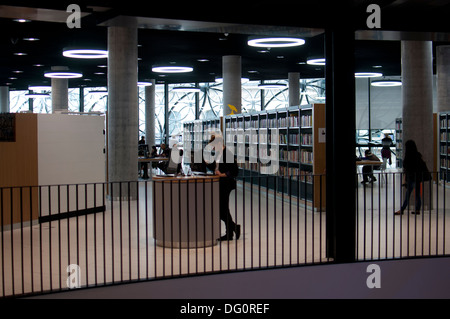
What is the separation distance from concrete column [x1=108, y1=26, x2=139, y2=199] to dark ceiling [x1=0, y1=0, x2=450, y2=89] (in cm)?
73

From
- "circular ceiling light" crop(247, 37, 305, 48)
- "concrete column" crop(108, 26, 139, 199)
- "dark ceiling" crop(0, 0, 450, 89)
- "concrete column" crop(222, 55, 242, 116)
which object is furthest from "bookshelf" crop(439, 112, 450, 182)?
"concrete column" crop(108, 26, 139, 199)

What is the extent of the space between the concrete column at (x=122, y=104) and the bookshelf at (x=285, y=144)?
9.09 feet

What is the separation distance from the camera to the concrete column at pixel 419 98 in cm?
1110

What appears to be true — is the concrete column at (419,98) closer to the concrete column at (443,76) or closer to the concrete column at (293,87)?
the concrete column at (443,76)

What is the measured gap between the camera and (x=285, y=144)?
1353 centimetres

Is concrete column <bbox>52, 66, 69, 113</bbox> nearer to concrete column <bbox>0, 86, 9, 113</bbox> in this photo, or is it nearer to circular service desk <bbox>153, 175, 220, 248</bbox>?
concrete column <bbox>0, 86, 9, 113</bbox>

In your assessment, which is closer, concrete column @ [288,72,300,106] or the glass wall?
concrete column @ [288,72,300,106]

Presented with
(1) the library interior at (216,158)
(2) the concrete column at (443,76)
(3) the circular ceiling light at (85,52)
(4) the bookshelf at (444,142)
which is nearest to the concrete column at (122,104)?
(1) the library interior at (216,158)

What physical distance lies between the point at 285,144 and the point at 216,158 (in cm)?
505

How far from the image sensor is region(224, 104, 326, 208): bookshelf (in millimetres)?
11344

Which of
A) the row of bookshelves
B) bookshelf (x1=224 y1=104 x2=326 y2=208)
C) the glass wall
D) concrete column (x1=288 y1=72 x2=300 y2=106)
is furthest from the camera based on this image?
the glass wall

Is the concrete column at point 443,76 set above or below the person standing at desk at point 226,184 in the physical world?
A: above

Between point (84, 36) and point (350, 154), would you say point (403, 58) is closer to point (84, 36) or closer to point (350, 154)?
point (350, 154)
